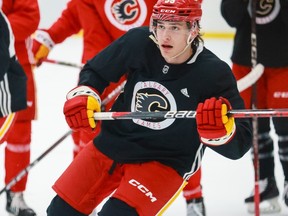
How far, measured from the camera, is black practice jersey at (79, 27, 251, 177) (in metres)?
2.66

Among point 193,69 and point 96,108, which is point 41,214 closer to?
point 96,108

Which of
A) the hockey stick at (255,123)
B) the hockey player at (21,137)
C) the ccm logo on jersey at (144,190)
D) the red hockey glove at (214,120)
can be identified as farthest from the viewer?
the hockey player at (21,137)

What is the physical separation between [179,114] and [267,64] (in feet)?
3.18

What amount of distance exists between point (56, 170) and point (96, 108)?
157 centimetres

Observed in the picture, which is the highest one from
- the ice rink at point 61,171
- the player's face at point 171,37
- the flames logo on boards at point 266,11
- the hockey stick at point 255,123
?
the player's face at point 171,37

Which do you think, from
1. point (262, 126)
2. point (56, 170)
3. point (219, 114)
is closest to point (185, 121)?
point (219, 114)

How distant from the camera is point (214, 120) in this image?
2457 millimetres

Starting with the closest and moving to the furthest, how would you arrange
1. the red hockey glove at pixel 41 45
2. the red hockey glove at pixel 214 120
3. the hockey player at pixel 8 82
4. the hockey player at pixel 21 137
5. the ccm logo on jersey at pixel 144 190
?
the red hockey glove at pixel 214 120 → the ccm logo on jersey at pixel 144 190 → the hockey player at pixel 8 82 → the hockey player at pixel 21 137 → the red hockey glove at pixel 41 45

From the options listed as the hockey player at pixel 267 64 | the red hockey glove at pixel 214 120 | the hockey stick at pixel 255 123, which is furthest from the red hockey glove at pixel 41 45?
the red hockey glove at pixel 214 120

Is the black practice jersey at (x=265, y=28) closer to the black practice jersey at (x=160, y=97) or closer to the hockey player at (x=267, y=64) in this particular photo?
the hockey player at (x=267, y=64)

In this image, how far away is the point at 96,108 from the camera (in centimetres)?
275

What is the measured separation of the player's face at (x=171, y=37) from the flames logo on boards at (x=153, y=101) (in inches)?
4.3

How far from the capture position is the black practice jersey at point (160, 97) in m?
2.66

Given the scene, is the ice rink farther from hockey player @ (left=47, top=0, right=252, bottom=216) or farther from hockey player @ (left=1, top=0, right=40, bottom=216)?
hockey player @ (left=47, top=0, right=252, bottom=216)
